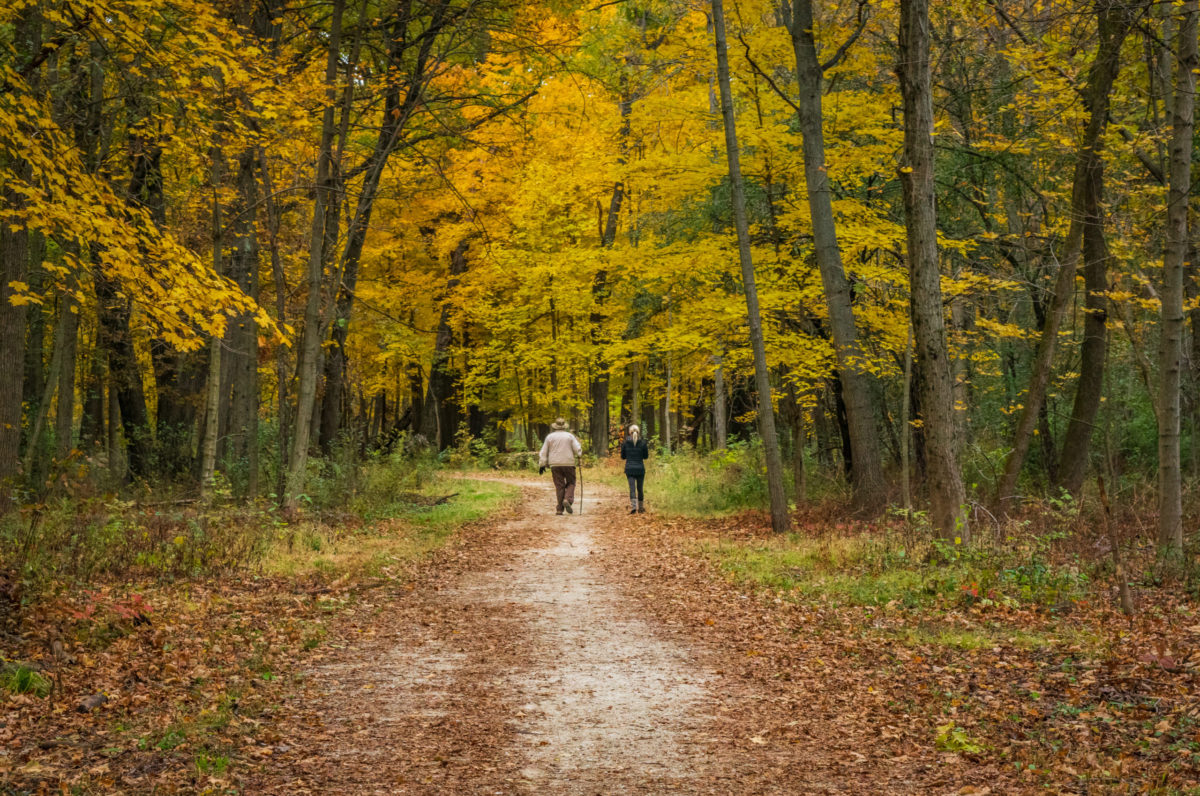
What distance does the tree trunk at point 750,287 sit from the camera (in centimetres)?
1408

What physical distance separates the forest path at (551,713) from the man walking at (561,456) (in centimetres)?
808

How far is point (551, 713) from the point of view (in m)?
6.27

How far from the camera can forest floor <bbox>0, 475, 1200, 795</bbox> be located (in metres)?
5.03

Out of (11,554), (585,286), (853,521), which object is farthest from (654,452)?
(11,554)

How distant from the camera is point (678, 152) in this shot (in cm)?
1742

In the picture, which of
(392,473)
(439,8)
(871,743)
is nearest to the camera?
(871,743)

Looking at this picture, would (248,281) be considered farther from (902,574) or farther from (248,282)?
(902,574)

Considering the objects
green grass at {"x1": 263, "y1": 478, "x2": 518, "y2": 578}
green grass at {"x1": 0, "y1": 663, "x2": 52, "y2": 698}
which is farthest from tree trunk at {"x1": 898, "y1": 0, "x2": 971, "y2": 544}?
green grass at {"x1": 0, "y1": 663, "x2": 52, "y2": 698}

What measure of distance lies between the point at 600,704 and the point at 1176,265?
7.99 metres

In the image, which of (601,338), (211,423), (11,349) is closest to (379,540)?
(211,423)

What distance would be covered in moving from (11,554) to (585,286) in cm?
2220

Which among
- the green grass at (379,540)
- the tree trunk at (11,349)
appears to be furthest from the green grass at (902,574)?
the tree trunk at (11,349)

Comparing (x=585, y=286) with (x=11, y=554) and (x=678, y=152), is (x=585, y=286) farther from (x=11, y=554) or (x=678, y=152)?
(x=11, y=554)

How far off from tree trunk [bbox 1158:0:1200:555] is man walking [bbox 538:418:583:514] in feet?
34.8
